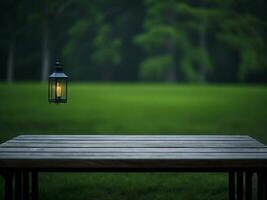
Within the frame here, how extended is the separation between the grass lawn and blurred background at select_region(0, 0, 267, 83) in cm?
1498

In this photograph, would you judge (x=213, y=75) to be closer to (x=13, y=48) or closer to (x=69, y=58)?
(x=69, y=58)

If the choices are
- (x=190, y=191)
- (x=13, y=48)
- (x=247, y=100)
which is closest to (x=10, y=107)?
(x=247, y=100)

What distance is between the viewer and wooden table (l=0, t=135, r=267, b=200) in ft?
11.6

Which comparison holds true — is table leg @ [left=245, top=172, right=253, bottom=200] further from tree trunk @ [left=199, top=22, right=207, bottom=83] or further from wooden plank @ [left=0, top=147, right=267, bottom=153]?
tree trunk @ [left=199, top=22, right=207, bottom=83]

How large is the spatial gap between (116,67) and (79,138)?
37.6 m

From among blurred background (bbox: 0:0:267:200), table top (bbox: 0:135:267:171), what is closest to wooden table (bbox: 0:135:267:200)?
table top (bbox: 0:135:267:171)

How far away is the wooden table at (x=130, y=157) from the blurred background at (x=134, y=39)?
3033cm

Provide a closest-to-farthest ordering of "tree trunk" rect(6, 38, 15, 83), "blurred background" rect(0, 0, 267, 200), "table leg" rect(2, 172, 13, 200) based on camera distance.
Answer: "table leg" rect(2, 172, 13, 200), "blurred background" rect(0, 0, 267, 200), "tree trunk" rect(6, 38, 15, 83)

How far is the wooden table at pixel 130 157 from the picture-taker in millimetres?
3533

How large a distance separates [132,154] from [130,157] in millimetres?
149

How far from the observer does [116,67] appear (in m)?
42.2

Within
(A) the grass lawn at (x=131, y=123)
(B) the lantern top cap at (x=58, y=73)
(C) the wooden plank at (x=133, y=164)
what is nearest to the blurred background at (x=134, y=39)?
(A) the grass lawn at (x=131, y=123)

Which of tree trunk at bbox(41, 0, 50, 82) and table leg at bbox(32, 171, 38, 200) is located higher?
tree trunk at bbox(41, 0, 50, 82)

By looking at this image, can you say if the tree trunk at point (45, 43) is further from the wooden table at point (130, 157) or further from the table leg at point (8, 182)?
the table leg at point (8, 182)
